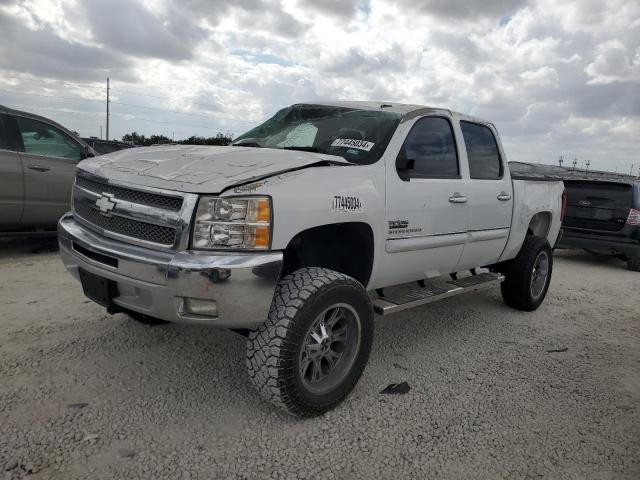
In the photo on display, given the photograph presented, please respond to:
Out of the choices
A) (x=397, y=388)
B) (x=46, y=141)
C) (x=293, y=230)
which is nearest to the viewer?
(x=293, y=230)

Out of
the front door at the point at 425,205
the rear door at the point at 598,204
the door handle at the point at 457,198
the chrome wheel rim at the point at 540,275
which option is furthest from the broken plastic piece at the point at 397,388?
the rear door at the point at 598,204

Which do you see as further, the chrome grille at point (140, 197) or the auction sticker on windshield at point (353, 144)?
the auction sticker on windshield at point (353, 144)

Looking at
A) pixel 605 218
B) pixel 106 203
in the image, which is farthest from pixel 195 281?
pixel 605 218

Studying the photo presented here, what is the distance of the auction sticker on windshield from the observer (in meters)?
3.37

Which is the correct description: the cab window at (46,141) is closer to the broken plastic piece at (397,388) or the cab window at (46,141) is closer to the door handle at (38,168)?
the door handle at (38,168)

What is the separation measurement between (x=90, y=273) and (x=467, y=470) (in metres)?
2.30

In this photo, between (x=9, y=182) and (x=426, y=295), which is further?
(x=9, y=182)

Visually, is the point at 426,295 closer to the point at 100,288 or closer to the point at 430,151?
the point at 430,151

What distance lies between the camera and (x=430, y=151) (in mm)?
3830

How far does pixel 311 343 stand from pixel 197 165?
120cm

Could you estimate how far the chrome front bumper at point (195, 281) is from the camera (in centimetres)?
243

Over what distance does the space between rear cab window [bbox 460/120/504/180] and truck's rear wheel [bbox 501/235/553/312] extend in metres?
0.97

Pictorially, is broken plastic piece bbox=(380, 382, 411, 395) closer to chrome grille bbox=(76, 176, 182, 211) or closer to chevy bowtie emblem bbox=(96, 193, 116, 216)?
chrome grille bbox=(76, 176, 182, 211)

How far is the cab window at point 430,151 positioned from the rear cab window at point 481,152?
243 mm
